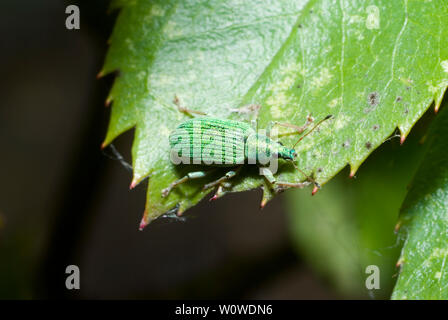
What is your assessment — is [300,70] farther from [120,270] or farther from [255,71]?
[120,270]

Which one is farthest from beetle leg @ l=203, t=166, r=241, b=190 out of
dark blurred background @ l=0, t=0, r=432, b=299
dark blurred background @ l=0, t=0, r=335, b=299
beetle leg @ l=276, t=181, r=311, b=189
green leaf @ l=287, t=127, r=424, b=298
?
dark blurred background @ l=0, t=0, r=335, b=299

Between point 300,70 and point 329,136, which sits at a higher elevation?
point 300,70

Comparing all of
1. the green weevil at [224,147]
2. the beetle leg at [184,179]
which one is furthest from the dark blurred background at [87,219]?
the beetle leg at [184,179]

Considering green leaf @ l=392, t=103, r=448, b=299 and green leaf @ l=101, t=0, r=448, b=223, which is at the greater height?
green leaf @ l=101, t=0, r=448, b=223

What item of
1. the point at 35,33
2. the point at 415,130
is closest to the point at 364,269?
the point at 415,130

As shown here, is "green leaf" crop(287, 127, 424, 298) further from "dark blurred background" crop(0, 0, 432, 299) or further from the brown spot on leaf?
the brown spot on leaf

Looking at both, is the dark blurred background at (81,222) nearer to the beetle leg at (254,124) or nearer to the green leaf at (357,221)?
the green leaf at (357,221)
